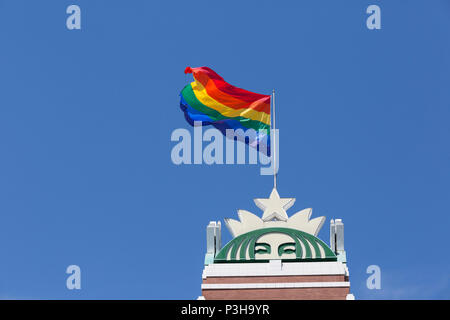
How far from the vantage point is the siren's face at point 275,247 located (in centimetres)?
3556

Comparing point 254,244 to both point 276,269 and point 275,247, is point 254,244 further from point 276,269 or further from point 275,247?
point 276,269

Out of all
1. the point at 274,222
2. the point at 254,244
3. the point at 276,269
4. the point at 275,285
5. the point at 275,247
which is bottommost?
the point at 275,285

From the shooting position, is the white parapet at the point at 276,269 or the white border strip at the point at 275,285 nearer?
the white border strip at the point at 275,285

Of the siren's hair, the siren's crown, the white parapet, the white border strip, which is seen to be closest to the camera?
the white border strip

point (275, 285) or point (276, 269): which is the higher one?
point (276, 269)

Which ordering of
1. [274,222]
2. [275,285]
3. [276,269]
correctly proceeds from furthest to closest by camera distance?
[274,222], [276,269], [275,285]

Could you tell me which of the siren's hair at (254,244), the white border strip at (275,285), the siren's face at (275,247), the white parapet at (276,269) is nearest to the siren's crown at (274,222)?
the siren's hair at (254,244)

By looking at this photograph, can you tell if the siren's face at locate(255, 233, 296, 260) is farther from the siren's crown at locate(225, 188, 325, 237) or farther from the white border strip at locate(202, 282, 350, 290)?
the white border strip at locate(202, 282, 350, 290)

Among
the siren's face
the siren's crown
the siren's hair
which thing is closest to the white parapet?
the siren's hair

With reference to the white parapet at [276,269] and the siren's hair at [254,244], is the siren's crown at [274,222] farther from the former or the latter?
the white parapet at [276,269]

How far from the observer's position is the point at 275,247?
3566 cm

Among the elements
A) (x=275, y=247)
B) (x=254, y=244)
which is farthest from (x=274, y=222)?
(x=254, y=244)

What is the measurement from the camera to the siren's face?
117 ft
